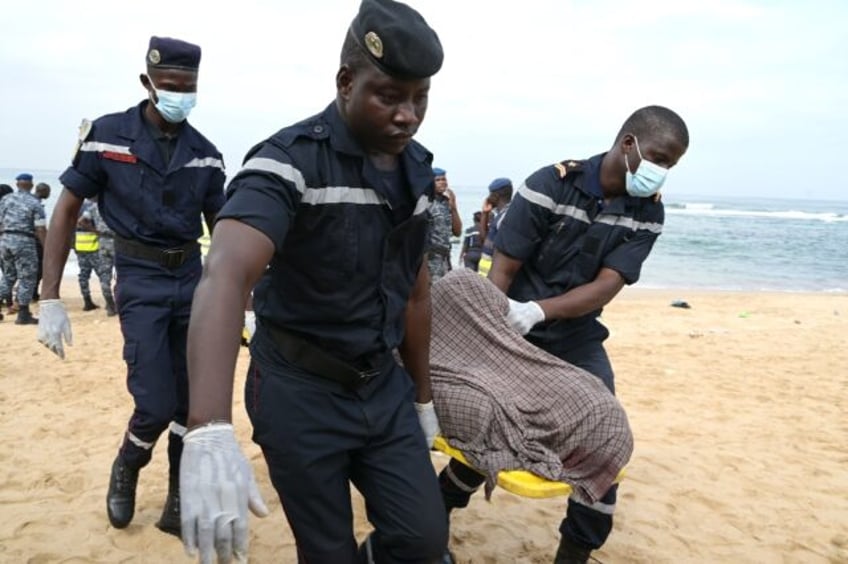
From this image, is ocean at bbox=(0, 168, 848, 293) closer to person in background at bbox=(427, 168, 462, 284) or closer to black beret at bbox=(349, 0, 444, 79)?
person in background at bbox=(427, 168, 462, 284)

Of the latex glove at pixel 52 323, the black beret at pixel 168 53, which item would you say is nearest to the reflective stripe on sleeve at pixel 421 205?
the black beret at pixel 168 53

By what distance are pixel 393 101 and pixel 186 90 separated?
1.90 metres

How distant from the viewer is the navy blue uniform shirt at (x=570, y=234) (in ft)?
10.6

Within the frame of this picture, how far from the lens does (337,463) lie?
2061 mm

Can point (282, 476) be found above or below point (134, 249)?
below

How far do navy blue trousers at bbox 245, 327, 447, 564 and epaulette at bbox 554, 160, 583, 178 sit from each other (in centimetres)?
156

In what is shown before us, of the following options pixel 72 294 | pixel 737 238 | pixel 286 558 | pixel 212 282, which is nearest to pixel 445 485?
pixel 286 558

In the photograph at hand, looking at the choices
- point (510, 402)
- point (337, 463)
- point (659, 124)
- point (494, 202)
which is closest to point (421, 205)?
point (337, 463)

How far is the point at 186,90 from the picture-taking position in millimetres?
3381

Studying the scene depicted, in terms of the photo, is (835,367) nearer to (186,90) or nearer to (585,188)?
(585,188)

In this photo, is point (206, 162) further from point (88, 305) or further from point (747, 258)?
point (747, 258)

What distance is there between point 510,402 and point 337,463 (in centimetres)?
92

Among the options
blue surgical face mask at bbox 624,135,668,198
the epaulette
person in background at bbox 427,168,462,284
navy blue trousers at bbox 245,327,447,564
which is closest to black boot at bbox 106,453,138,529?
navy blue trousers at bbox 245,327,447,564

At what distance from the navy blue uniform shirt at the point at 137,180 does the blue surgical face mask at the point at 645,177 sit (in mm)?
2045
